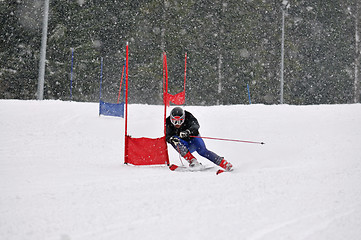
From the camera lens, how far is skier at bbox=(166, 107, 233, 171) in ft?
20.6

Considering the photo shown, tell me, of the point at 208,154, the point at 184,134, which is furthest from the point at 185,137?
the point at 208,154

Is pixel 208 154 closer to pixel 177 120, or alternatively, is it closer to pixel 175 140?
pixel 175 140

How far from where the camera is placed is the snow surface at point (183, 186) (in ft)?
10.4

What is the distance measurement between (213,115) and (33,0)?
1349 centimetres

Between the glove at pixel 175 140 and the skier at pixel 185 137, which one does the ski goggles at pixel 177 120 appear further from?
the glove at pixel 175 140

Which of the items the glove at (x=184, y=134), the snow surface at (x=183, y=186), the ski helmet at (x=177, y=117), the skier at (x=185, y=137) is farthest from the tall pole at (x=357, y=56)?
the glove at (x=184, y=134)

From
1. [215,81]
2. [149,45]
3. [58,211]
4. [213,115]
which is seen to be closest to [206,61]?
[215,81]

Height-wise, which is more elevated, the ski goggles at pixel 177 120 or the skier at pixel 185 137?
the ski goggles at pixel 177 120

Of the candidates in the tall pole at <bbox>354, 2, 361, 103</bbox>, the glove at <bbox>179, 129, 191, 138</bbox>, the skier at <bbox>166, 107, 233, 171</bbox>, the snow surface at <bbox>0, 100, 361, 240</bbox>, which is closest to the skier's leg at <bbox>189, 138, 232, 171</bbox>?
the skier at <bbox>166, 107, 233, 171</bbox>

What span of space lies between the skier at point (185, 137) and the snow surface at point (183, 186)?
43 centimetres

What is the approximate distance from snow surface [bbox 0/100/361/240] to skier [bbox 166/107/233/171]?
1.41ft

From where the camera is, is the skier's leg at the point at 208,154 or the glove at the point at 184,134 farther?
the glove at the point at 184,134

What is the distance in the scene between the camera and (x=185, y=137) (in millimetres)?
6398

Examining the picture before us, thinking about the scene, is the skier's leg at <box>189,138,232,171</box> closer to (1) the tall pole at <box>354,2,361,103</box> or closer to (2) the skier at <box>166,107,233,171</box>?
(2) the skier at <box>166,107,233,171</box>
